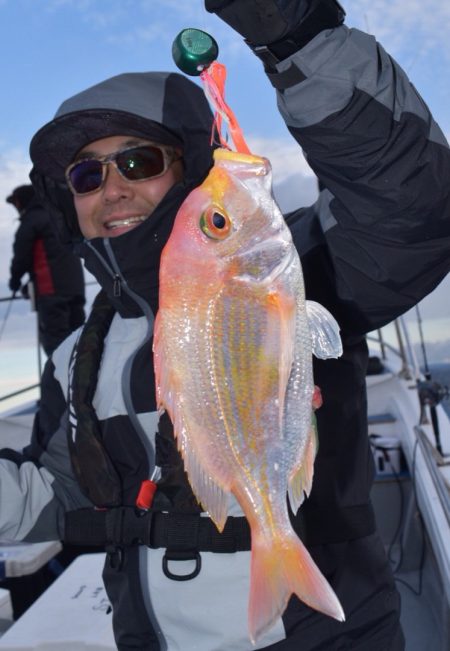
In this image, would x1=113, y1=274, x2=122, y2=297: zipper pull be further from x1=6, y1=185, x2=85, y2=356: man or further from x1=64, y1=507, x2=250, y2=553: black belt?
x1=6, y1=185, x2=85, y2=356: man

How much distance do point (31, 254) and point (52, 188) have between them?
157 inches

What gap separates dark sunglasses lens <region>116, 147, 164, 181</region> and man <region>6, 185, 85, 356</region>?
437 centimetres

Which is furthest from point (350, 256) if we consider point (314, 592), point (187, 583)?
point (187, 583)

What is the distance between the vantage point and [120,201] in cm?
259

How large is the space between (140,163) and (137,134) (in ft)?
0.46

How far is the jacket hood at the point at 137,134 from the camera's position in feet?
7.86

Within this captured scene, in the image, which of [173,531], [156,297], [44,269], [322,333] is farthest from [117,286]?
[44,269]

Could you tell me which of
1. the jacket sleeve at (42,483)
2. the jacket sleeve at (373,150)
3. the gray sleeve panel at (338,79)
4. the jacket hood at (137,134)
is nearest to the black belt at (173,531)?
the jacket sleeve at (42,483)

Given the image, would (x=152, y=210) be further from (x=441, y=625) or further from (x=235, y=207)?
(x=441, y=625)

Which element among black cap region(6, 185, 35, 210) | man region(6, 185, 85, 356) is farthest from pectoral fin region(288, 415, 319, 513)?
black cap region(6, 185, 35, 210)

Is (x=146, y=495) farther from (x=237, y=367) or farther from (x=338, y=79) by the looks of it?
(x=338, y=79)

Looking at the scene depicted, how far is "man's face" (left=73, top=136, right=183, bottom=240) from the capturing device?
8.45ft

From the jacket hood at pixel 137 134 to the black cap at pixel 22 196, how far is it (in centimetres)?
413

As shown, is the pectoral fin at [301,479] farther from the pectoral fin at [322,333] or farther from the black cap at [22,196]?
the black cap at [22,196]
